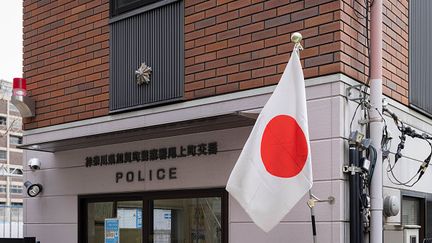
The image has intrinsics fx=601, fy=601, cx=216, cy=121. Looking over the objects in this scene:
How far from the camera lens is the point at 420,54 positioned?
7105 millimetres

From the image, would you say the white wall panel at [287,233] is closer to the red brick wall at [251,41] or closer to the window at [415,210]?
the red brick wall at [251,41]

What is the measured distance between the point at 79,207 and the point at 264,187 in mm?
3878

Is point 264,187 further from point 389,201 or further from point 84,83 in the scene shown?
point 84,83

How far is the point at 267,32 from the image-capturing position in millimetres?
5934

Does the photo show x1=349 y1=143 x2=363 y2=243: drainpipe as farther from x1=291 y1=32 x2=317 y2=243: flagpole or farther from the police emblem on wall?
the police emblem on wall

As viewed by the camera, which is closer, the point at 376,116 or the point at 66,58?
the point at 376,116

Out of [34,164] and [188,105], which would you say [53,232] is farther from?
[188,105]

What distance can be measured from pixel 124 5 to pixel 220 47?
5.68 feet

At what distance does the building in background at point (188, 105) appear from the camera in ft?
18.1

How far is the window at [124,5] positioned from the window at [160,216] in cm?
226

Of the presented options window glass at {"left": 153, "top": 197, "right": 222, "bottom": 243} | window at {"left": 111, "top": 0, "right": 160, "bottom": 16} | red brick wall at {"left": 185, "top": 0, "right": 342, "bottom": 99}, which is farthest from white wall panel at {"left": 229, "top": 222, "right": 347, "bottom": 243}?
window at {"left": 111, "top": 0, "right": 160, "bottom": 16}

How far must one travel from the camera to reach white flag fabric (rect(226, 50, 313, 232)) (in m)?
4.62

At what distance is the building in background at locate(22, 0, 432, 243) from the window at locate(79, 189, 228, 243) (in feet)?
0.05

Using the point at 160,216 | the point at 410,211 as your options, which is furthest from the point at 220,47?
the point at 410,211
